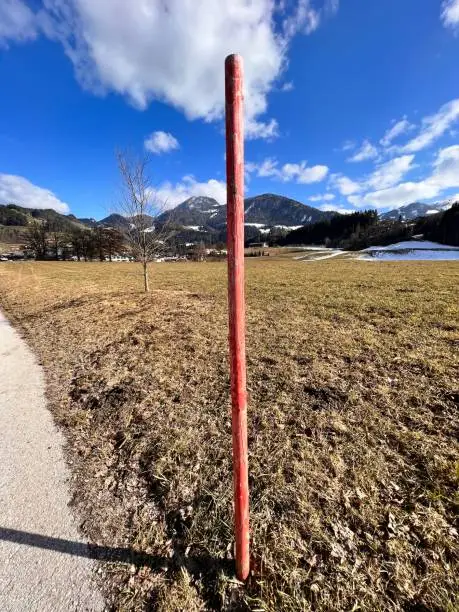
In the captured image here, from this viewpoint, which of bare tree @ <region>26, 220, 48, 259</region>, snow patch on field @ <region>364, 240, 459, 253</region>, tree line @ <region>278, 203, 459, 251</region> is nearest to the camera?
snow patch on field @ <region>364, 240, 459, 253</region>

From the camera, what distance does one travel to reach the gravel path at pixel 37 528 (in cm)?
220

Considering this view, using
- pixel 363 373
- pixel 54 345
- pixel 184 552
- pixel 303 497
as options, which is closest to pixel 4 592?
pixel 184 552

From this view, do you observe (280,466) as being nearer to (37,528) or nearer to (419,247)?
(37,528)

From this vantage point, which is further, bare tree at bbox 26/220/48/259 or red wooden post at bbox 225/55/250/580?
bare tree at bbox 26/220/48/259

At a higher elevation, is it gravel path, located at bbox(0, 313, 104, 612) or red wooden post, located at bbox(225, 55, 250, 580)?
red wooden post, located at bbox(225, 55, 250, 580)

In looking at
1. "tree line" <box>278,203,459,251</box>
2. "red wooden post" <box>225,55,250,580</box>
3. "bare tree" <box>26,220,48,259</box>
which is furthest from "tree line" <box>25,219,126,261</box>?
"red wooden post" <box>225,55,250,580</box>

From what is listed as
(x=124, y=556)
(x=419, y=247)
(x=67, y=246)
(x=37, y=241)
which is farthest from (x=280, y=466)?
(x=37, y=241)

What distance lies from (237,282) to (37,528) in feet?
9.91

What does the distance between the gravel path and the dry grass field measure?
18 cm

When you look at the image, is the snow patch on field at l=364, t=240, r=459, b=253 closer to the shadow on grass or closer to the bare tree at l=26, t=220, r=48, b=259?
the shadow on grass

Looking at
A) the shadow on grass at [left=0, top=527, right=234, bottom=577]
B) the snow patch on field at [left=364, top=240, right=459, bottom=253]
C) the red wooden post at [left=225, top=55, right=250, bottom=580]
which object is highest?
the red wooden post at [left=225, top=55, right=250, bottom=580]

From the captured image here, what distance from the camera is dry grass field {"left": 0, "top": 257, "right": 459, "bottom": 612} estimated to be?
224 centimetres

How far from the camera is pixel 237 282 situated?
193 centimetres

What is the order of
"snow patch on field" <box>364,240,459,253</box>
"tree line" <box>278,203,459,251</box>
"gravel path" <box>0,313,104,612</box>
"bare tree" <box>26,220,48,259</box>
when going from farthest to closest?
"bare tree" <box>26,220,48,259</box>, "tree line" <box>278,203,459,251</box>, "snow patch on field" <box>364,240,459,253</box>, "gravel path" <box>0,313,104,612</box>
